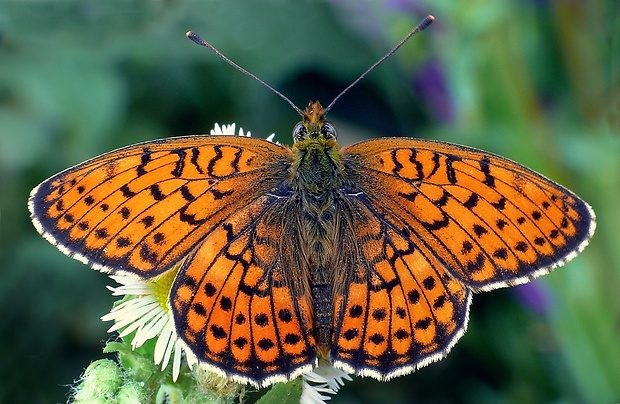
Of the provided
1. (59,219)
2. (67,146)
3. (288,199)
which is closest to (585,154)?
(288,199)

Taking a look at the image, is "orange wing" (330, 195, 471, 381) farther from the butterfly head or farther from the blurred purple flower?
the blurred purple flower

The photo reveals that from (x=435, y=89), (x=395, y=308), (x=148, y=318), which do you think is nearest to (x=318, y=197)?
(x=395, y=308)

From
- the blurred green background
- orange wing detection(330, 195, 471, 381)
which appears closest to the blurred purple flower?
the blurred green background

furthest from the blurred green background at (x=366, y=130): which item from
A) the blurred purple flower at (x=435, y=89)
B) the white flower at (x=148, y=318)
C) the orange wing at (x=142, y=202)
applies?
the orange wing at (x=142, y=202)

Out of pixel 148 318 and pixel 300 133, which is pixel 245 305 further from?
pixel 300 133

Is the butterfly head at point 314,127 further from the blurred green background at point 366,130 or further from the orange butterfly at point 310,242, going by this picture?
the blurred green background at point 366,130
